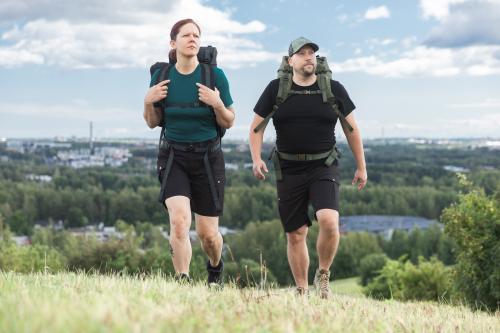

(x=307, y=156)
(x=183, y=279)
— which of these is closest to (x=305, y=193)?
(x=307, y=156)

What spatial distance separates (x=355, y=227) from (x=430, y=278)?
94442 millimetres

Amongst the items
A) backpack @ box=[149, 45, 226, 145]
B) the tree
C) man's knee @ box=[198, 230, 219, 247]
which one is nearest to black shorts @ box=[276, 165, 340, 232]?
man's knee @ box=[198, 230, 219, 247]

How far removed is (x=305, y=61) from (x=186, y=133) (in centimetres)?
154

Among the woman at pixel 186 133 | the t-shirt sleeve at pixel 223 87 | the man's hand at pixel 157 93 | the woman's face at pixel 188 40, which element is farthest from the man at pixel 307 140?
the man's hand at pixel 157 93

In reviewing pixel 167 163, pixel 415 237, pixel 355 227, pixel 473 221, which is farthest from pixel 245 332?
pixel 355 227

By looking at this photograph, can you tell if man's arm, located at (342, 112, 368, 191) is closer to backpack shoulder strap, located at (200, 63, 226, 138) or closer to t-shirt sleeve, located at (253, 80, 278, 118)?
t-shirt sleeve, located at (253, 80, 278, 118)

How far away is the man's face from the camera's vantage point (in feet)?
26.9

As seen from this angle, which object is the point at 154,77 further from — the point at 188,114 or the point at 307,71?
the point at 307,71

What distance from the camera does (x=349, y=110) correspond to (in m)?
8.48

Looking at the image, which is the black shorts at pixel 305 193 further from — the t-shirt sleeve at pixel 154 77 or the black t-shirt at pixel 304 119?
the t-shirt sleeve at pixel 154 77

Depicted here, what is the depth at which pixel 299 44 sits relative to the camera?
27.1ft

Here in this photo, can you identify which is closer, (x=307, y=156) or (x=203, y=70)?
(x=203, y=70)

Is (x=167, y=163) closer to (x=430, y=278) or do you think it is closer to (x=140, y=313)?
(x=140, y=313)

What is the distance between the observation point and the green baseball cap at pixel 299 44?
823 cm
